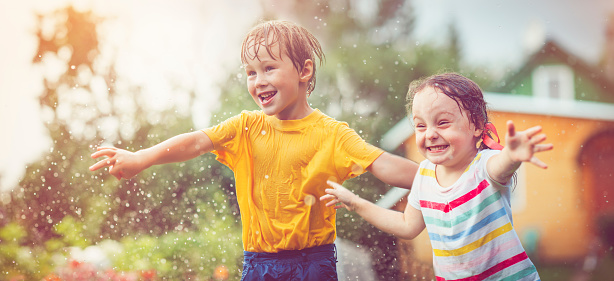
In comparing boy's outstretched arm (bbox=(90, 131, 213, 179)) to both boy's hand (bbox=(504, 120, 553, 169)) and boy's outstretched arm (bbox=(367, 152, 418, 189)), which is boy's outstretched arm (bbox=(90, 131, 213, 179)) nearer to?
boy's outstretched arm (bbox=(367, 152, 418, 189))

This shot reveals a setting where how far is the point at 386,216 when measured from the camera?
151 centimetres

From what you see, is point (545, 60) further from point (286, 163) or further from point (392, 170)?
point (286, 163)

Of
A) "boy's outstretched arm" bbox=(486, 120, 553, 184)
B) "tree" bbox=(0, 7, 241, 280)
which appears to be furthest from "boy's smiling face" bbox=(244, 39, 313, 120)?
"tree" bbox=(0, 7, 241, 280)

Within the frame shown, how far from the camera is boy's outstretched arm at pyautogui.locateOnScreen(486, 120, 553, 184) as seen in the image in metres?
1.13

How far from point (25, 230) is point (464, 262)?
3.04m

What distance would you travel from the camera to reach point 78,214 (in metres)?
3.32

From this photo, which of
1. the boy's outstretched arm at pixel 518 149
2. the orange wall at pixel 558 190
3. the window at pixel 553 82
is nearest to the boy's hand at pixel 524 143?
the boy's outstretched arm at pixel 518 149

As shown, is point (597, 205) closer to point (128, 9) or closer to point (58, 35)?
point (128, 9)

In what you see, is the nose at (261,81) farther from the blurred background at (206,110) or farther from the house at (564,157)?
the house at (564,157)

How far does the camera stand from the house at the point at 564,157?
12.1 feet

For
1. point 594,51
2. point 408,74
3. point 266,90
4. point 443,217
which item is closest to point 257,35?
point 266,90

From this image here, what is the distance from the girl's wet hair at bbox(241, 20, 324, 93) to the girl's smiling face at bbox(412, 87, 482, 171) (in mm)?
455

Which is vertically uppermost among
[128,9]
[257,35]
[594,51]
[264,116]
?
[128,9]

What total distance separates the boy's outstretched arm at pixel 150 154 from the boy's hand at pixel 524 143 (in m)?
0.91
